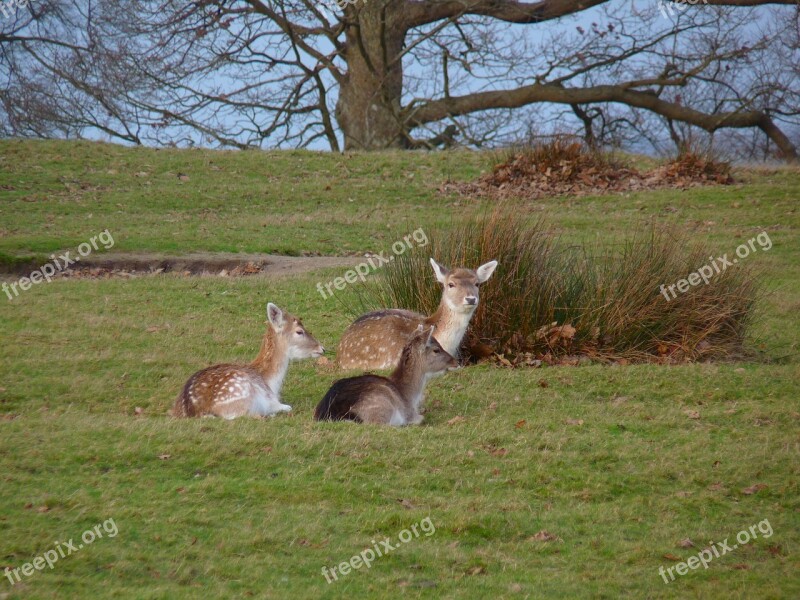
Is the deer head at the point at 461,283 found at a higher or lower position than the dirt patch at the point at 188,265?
lower

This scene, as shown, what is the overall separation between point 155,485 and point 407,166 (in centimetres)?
2064

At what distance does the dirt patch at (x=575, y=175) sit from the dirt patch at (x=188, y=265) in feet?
24.5

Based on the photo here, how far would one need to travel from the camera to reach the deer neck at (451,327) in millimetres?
11758

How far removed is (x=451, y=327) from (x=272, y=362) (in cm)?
225

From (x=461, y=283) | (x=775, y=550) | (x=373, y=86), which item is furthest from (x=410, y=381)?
(x=373, y=86)

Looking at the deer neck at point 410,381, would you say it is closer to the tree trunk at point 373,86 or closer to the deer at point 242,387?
the deer at point 242,387

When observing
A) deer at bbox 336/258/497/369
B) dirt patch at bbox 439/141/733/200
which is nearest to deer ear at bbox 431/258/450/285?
deer at bbox 336/258/497/369

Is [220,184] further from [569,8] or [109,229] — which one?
[569,8]

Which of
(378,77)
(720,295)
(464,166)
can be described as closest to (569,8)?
(378,77)

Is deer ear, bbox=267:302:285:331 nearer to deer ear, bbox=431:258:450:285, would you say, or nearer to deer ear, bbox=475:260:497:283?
deer ear, bbox=431:258:450:285

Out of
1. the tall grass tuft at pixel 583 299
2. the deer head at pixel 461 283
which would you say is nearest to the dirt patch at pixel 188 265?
the tall grass tuft at pixel 583 299

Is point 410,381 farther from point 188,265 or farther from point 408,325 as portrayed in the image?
point 188,265

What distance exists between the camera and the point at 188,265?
18.2 meters

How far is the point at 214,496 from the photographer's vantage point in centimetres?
770
